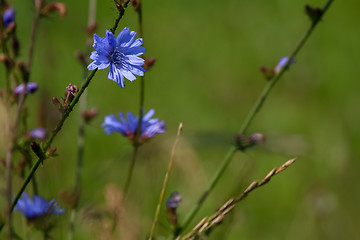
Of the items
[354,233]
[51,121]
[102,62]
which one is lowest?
[354,233]

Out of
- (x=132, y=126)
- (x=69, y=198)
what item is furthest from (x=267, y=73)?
(x=69, y=198)

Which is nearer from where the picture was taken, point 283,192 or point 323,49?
point 283,192

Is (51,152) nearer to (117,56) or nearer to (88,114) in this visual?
(117,56)

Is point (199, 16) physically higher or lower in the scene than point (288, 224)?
higher

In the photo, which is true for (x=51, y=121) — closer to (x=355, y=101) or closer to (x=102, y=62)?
(x=102, y=62)

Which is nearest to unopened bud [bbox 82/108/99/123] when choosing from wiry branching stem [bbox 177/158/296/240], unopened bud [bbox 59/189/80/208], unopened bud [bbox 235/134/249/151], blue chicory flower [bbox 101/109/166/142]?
blue chicory flower [bbox 101/109/166/142]

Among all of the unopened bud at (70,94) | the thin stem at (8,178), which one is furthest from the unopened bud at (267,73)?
the thin stem at (8,178)

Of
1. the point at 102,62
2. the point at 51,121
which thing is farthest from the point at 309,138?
the point at 102,62
